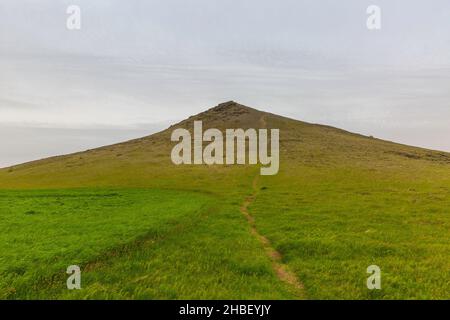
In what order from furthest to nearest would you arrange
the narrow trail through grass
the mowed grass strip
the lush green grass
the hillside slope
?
1. the hillside slope
2. the lush green grass
3. the narrow trail through grass
4. the mowed grass strip

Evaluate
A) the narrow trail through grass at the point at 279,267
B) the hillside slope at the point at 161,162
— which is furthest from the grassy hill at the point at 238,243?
the hillside slope at the point at 161,162

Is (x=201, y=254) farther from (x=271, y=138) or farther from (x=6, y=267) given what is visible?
(x=271, y=138)

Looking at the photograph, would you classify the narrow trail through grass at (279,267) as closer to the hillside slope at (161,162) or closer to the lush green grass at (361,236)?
the lush green grass at (361,236)

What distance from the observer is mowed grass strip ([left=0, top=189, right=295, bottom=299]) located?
12648 mm

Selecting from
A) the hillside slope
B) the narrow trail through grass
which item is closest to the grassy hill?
the narrow trail through grass

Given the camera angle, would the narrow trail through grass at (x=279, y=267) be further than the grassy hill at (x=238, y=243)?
Yes

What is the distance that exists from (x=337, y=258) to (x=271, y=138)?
304 ft

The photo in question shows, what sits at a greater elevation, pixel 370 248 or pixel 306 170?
pixel 306 170

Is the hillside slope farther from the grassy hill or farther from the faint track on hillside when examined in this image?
the faint track on hillside

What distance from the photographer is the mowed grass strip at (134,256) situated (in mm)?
12648

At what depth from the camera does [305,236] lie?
21.0 m

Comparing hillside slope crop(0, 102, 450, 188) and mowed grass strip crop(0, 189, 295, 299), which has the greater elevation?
hillside slope crop(0, 102, 450, 188)
